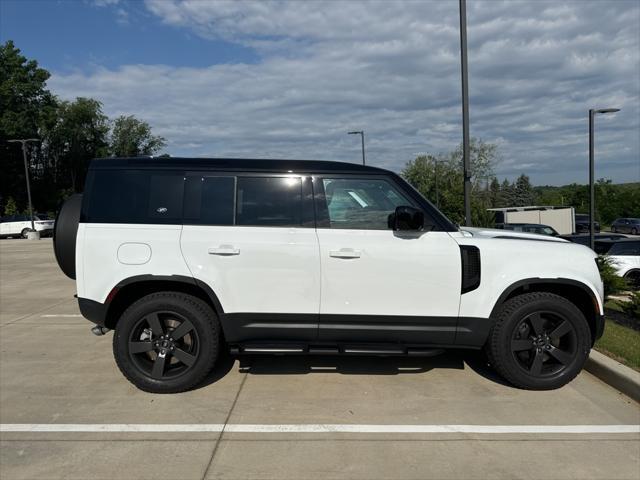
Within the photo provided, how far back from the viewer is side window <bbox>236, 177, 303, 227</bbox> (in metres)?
4.31

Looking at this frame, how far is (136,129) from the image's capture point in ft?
209

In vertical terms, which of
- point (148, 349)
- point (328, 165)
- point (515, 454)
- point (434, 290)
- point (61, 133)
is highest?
point (61, 133)

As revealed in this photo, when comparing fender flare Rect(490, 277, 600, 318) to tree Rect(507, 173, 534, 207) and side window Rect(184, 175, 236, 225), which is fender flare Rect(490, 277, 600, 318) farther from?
tree Rect(507, 173, 534, 207)

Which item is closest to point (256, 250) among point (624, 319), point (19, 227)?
point (624, 319)

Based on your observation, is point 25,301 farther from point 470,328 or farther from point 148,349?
point 470,328

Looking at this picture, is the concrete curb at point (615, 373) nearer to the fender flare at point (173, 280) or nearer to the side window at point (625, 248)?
the fender flare at point (173, 280)

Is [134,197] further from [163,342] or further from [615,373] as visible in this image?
[615,373]

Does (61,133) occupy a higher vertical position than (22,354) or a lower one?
higher

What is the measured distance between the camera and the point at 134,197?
4348 millimetres

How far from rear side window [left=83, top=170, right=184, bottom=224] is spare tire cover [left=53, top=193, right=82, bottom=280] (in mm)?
213

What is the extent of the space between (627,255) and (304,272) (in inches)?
518

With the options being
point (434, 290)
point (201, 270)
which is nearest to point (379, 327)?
point (434, 290)

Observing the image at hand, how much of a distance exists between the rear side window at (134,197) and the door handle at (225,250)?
42 centimetres

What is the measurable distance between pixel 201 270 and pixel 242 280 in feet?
1.17
